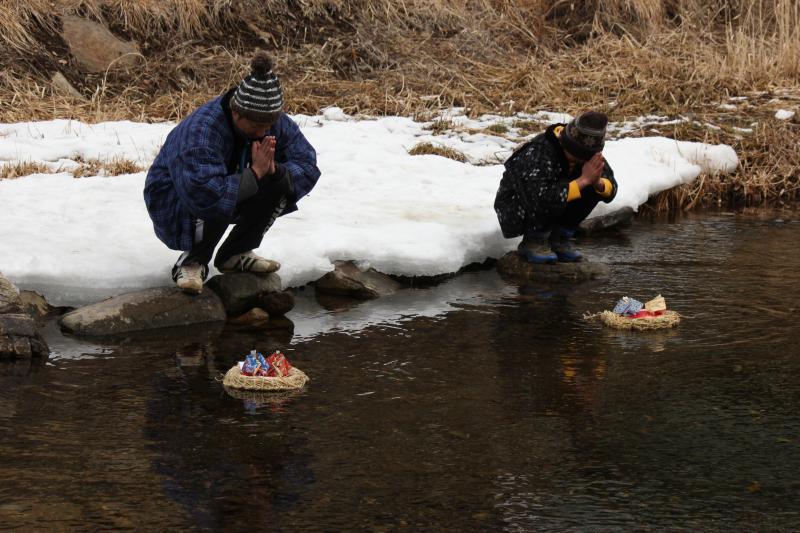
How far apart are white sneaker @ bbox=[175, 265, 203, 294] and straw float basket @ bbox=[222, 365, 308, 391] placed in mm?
1051

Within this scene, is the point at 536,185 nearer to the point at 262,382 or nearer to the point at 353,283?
the point at 353,283

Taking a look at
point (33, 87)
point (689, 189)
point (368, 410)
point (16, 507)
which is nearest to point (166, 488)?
point (16, 507)

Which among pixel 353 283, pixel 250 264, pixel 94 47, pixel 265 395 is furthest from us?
pixel 94 47

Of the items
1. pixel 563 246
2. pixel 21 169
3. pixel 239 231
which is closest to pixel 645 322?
pixel 563 246

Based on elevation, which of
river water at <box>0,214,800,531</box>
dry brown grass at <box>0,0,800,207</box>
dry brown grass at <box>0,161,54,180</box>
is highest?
dry brown grass at <box>0,0,800,207</box>

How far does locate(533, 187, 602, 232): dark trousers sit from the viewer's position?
22.8ft

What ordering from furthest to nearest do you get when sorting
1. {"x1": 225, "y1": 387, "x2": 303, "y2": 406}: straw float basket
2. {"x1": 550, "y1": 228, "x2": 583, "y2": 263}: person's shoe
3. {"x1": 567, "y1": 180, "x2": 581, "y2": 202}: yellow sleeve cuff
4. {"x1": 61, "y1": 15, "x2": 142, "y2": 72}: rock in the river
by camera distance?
{"x1": 61, "y1": 15, "x2": 142, "y2": 72}: rock in the river < {"x1": 550, "y1": 228, "x2": 583, "y2": 263}: person's shoe < {"x1": 567, "y1": 180, "x2": 581, "y2": 202}: yellow sleeve cuff < {"x1": 225, "y1": 387, "x2": 303, "y2": 406}: straw float basket

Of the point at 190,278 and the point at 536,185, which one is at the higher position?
the point at 536,185

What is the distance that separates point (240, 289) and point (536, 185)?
1.91 meters

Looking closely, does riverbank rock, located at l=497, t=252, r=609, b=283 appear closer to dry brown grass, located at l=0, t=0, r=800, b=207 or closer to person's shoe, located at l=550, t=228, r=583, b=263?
person's shoe, located at l=550, t=228, r=583, b=263

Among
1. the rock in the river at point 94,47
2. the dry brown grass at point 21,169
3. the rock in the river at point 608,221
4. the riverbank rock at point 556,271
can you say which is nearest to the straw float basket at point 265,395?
the riverbank rock at point 556,271

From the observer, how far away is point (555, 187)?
22.3 feet

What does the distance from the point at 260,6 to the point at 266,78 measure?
853cm

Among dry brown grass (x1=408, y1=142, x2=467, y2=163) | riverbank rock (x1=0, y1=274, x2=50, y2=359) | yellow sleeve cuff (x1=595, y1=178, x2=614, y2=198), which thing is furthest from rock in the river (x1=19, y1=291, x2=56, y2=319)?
dry brown grass (x1=408, y1=142, x2=467, y2=163)
